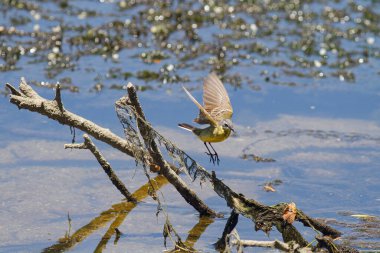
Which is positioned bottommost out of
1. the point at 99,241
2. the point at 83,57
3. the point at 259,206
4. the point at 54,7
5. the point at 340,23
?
the point at 99,241

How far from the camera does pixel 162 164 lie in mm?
6438

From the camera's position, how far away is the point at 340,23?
12.5 m

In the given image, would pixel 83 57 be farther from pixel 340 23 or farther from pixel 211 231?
pixel 211 231

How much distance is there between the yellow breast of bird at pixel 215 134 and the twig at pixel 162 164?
337 mm

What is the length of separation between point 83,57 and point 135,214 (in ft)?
13.5

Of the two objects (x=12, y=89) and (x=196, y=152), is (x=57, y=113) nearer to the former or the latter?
(x=12, y=89)

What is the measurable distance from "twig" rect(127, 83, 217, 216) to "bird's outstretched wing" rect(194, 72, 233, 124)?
A: 41 cm

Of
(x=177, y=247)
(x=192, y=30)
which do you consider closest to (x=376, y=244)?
(x=177, y=247)

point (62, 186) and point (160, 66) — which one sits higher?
point (160, 66)

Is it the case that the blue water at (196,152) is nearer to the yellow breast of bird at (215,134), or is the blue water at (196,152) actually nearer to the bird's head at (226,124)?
the yellow breast of bird at (215,134)

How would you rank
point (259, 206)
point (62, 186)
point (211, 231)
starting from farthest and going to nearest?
point (62, 186) < point (211, 231) < point (259, 206)

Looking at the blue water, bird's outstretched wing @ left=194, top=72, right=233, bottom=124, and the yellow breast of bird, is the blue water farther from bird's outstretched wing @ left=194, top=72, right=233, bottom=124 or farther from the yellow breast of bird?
bird's outstretched wing @ left=194, top=72, right=233, bottom=124

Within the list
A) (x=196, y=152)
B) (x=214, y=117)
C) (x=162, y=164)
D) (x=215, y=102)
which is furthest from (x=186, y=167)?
(x=196, y=152)

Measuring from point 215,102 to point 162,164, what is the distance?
0.65m
